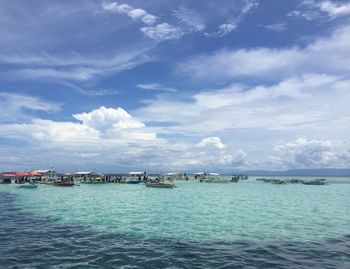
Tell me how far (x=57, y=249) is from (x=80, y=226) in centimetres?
859

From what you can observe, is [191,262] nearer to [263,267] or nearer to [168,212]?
[263,267]

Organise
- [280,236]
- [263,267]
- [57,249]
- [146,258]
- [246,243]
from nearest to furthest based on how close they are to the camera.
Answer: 1. [263,267]
2. [146,258]
3. [57,249]
4. [246,243]
5. [280,236]

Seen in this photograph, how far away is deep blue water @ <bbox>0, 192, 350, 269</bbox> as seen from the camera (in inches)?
711

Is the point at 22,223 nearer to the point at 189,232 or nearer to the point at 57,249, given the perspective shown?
the point at 57,249

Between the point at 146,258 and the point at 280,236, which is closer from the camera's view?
the point at 146,258

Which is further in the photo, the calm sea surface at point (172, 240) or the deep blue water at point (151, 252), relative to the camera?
the calm sea surface at point (172, 240)

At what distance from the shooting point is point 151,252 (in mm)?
20484

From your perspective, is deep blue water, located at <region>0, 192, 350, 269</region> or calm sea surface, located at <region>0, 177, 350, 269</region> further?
calm sea surface, located at <region>0, 177, 350, 269</region>

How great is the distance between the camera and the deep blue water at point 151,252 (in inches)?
711

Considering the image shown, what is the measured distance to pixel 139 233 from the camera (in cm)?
2636

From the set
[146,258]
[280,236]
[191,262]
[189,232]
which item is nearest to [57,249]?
[146,258]

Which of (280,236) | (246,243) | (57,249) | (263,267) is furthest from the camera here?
(280,236)

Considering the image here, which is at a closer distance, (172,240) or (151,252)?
(151,252)

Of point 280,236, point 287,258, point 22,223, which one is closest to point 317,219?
point 280,236
